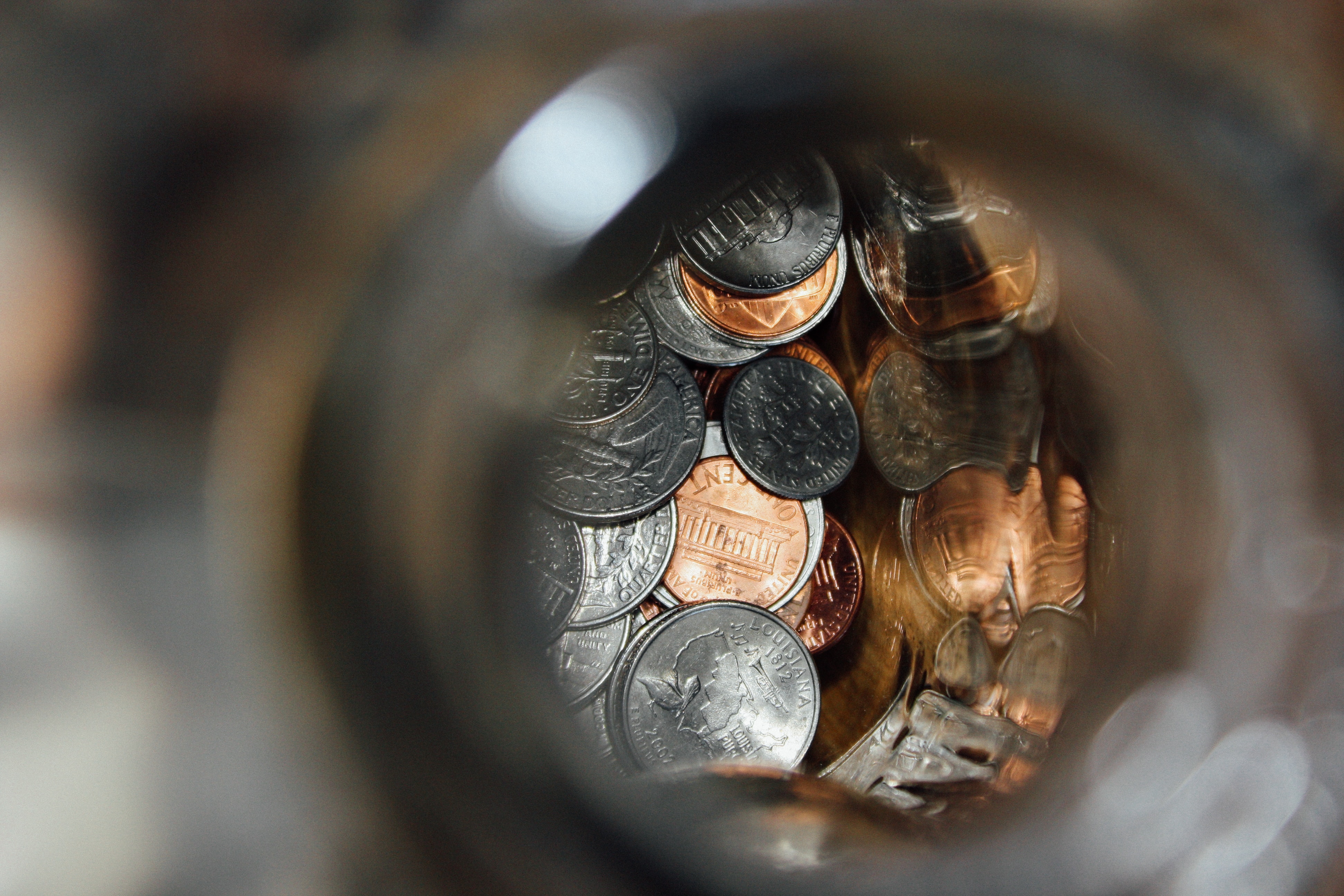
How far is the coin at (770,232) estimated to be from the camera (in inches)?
25.3

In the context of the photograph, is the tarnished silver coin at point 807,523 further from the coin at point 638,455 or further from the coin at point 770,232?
the coin at point 770,232

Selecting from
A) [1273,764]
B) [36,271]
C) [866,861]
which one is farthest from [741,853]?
[36,271]

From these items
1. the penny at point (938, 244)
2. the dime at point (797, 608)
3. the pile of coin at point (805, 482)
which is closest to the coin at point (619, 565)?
the pile of coin at point (805, 482)

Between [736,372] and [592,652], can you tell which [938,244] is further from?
[592,652]

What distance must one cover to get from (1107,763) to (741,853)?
0.14 metres

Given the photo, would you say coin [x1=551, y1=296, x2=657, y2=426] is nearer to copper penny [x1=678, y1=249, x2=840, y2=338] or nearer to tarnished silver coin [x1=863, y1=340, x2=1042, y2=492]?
copper penny [x1=678, y1=249, x2=840, y2=338]

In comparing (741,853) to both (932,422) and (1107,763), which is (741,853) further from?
(932,422)

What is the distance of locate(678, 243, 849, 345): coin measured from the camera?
0.70 meters

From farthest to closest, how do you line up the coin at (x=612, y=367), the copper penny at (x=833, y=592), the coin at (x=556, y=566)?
the copper penny at (x=833, y=592)
the coin at (x=612, y=367)
the coin at (x=556, y=566)

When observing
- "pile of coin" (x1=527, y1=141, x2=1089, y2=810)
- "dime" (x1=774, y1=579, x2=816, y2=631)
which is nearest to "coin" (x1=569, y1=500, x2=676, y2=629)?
"pile of coin" (x1=527, y1=141, x2=1089, y2=810)

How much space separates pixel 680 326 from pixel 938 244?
0.81ft

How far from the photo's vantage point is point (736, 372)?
73 cm

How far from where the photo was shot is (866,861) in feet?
1.00

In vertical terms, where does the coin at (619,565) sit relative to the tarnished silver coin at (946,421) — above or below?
below
